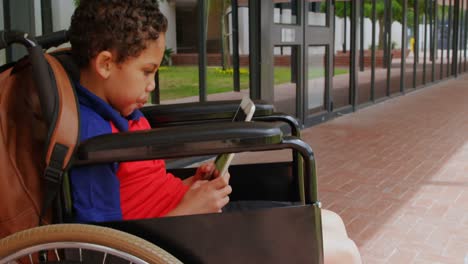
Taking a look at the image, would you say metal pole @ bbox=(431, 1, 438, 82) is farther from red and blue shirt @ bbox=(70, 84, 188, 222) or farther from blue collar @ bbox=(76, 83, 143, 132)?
blue collar @ bbox=(76, 83, 143, 132)

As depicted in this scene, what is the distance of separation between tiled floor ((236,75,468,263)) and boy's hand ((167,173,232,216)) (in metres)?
1.47

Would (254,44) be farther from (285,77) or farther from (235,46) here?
(285,77)

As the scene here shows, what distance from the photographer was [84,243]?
4.02 ft

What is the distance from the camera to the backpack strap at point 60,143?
4.08 feet

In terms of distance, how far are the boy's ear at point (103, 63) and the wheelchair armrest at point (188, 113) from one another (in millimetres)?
462

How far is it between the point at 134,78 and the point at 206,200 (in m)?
0.37

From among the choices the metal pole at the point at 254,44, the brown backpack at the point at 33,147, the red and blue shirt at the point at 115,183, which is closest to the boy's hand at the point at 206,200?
the red and blue shirt at the point at 115,183

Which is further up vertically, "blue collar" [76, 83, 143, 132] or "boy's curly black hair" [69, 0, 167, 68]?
"boy's curly black hair" [69, 0, 167, 68]

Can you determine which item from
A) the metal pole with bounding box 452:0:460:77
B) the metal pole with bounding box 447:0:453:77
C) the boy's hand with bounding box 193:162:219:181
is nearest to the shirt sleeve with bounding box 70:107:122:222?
the boy's hand with bounding box 193:162:219:181

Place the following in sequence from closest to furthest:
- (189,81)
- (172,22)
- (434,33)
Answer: (172,22), (189,81), (434,33)

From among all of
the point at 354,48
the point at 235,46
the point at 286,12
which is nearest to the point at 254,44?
the point at 235,46

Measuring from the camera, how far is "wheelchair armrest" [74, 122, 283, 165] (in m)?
1.27

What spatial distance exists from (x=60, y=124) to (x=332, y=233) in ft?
2.76

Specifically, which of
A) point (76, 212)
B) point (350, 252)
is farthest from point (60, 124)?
point (350, 252)
